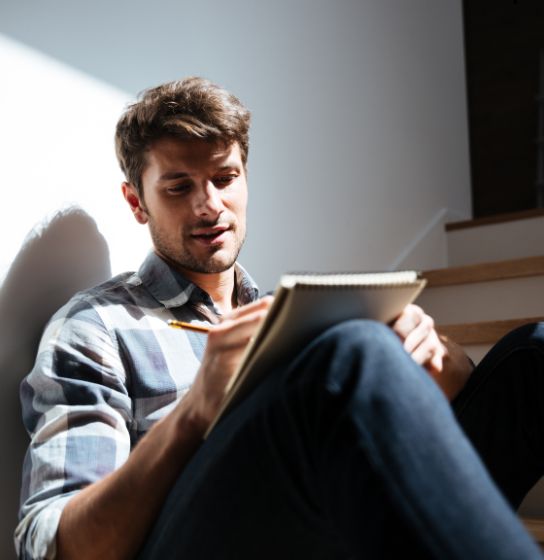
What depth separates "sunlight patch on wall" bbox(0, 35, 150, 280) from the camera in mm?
1172

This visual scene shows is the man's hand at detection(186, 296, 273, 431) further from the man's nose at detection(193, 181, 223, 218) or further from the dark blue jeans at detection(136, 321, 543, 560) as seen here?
the man's nose at detection(193, 181, 223, 218)

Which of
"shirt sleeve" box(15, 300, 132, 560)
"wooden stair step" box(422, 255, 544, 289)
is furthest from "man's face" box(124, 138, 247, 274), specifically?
"wooden stair step" box(422, 255, 544, 289)

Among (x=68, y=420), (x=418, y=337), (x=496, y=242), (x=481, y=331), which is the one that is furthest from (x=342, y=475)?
(x=496, y=242)

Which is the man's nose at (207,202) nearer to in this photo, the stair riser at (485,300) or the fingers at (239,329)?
the fingers at (239,329)

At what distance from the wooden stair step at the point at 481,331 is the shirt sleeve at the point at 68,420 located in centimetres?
91

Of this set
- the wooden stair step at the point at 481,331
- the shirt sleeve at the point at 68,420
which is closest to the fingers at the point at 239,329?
the shirt sleeve at the point at 68,420

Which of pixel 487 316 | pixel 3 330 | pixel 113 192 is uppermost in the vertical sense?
pixel 113 192

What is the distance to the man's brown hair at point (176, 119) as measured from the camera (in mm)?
1224

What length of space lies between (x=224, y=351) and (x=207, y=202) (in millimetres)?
501

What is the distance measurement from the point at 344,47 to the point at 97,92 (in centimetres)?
99

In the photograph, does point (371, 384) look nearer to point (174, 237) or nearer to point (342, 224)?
point (174, 237)

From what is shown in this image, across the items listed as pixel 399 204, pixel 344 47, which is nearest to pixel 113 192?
pixel 344 47

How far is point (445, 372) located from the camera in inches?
42.9

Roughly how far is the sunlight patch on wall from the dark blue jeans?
0.59 meters
